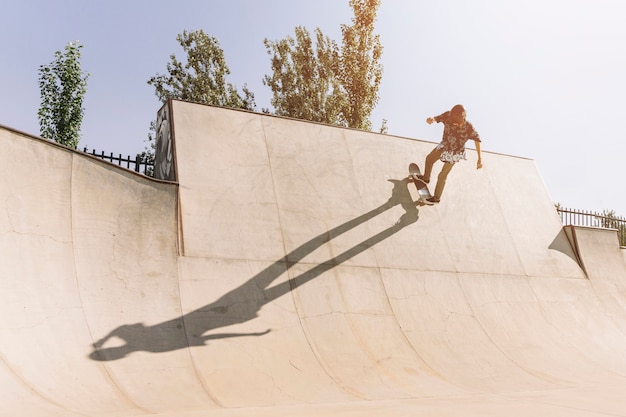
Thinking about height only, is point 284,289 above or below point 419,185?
below

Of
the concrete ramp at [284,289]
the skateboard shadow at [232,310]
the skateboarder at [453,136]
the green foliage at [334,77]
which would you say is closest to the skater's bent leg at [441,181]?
the skateboarder at [453,136]

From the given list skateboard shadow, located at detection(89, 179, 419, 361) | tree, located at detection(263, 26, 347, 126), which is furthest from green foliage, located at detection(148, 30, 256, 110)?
skateboard shadow, located at detection(89, 179, 419, 361)

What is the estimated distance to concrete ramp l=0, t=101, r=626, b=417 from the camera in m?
5.95

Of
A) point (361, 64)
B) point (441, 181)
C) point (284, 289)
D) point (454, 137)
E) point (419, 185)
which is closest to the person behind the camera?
point (284, 289)

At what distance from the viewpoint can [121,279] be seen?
697 cm

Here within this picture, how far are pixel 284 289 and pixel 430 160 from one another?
428cm

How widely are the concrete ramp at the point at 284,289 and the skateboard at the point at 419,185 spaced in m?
0.15

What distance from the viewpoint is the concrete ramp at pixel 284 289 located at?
234 inches

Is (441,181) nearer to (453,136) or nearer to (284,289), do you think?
(453,136)

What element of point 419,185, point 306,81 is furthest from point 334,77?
point 419,185

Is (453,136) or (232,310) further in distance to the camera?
(453,136)

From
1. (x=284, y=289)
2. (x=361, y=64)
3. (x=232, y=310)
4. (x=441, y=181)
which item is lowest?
(x=232, y=310)

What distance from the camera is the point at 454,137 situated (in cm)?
1034

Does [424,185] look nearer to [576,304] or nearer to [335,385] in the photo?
[576,304]
